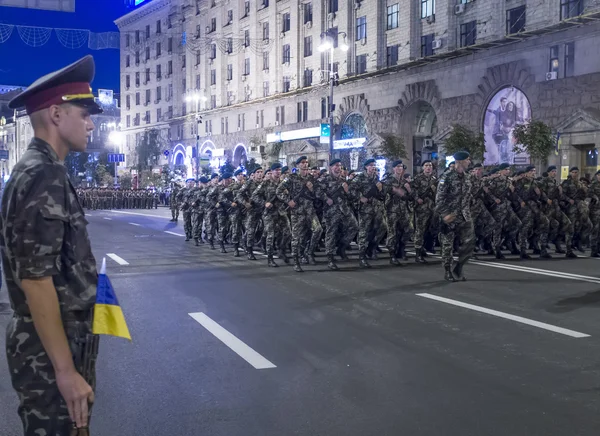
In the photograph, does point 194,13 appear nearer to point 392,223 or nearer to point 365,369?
point 392,223

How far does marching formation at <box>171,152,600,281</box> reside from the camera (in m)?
14.0

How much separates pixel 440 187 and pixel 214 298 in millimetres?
4394

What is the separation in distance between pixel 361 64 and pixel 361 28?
2.34 metres

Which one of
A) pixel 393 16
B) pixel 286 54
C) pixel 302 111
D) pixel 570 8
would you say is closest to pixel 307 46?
pixel 286 54

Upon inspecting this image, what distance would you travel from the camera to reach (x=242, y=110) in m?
59.1

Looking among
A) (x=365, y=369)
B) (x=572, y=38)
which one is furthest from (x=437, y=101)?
(x=365, y=369)

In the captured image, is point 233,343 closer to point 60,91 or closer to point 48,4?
point 60,91

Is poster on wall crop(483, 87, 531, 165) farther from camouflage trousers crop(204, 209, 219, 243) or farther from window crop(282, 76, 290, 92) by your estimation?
window crop(282, 76, 290, 92)

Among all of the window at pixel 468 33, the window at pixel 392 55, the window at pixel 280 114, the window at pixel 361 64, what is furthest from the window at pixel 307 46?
the window at pixel 468 33

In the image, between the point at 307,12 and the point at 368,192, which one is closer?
the point at 368,192

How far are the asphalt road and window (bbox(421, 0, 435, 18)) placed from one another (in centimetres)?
2898

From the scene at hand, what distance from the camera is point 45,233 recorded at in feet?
7.98

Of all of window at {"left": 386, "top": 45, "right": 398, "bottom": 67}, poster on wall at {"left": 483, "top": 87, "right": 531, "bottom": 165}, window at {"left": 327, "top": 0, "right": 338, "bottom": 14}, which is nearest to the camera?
poster on wall at {"left": 483, "top": 87, "right": 531, "bottom": 165}

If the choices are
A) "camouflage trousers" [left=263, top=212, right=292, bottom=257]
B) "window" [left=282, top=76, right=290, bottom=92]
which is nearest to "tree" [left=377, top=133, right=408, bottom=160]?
"window" [left=282, top=76, right=290, bottom=92]
